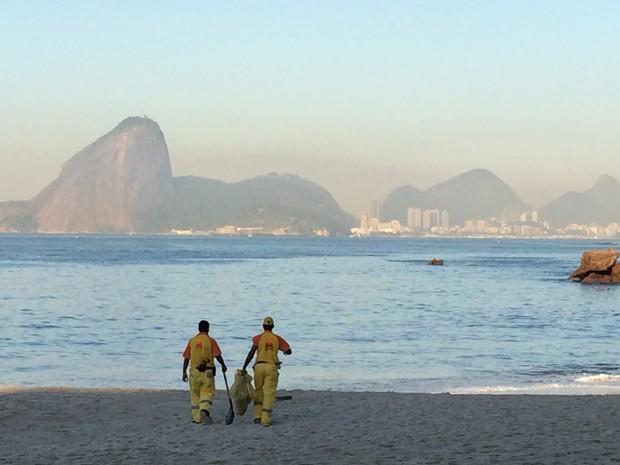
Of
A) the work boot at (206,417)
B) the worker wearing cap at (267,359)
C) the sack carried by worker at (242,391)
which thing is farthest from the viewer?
the work boot at (206,417)

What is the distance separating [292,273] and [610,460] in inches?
3563

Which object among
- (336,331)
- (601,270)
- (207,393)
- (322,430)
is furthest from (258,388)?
(601,270)

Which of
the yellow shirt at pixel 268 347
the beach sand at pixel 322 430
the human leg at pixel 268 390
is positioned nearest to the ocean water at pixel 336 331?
the beach sand at pixel 322 430

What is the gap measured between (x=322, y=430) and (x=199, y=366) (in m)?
2.19

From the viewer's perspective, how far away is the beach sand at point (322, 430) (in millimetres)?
13836

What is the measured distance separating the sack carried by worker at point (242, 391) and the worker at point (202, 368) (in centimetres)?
38

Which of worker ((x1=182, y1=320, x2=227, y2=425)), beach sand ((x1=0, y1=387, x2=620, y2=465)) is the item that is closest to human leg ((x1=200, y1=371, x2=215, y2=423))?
worker ((x1=182, y1=320, x2=227, y2=425))

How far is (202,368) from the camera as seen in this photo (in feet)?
52.5

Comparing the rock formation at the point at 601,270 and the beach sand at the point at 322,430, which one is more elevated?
the rock formation at the point at 601,270

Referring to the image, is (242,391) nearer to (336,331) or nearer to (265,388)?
(265,388)

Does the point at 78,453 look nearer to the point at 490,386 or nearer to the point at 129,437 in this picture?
the point at 129,437

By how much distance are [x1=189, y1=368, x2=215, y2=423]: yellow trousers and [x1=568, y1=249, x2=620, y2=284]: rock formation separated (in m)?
74.3

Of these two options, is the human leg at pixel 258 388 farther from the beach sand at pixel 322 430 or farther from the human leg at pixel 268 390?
the beach sand at pixel 322 430

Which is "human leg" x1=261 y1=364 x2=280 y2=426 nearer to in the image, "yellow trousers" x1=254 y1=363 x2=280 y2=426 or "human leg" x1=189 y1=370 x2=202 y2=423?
"yellow trousers" x1=254 y1=363 x2=280 y2=426
